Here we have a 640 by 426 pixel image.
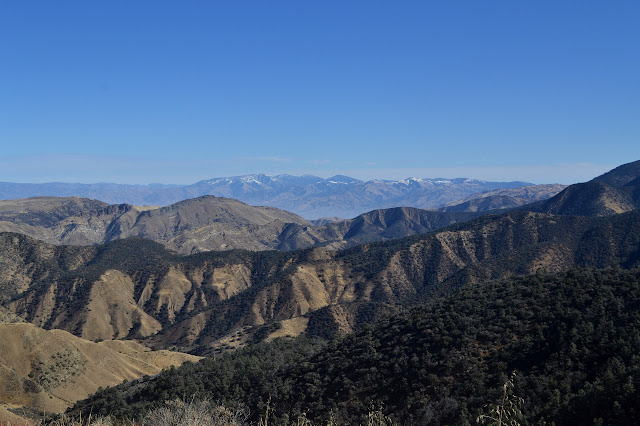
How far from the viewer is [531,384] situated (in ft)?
120

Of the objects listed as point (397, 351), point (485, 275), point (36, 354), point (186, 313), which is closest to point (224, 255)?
point (186, 313)

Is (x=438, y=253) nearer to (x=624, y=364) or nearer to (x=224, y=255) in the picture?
(x=224, y=255)

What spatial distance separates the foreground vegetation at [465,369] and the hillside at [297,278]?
5192 centimetres

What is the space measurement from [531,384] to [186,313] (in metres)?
129

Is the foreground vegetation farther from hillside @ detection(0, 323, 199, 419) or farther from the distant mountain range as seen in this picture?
the distant mountain range

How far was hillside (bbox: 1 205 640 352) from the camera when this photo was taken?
127312mm

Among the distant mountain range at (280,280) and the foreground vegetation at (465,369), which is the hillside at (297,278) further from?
the foreground vegetation at (465,369)

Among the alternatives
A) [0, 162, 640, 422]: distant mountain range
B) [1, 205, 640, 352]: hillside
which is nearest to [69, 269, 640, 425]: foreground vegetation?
[0, 162, 640, 422]: distant mountain range

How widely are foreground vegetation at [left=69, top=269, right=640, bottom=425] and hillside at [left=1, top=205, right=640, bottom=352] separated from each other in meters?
51.9

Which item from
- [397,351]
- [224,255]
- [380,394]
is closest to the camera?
[380,394]

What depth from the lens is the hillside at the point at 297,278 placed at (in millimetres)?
127312

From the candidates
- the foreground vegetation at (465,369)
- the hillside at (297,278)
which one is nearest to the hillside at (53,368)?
the foreground vegetation at (465,369)

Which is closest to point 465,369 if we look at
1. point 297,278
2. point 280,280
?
point 297,278

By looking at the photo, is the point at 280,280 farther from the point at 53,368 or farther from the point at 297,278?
the point at 53,368
